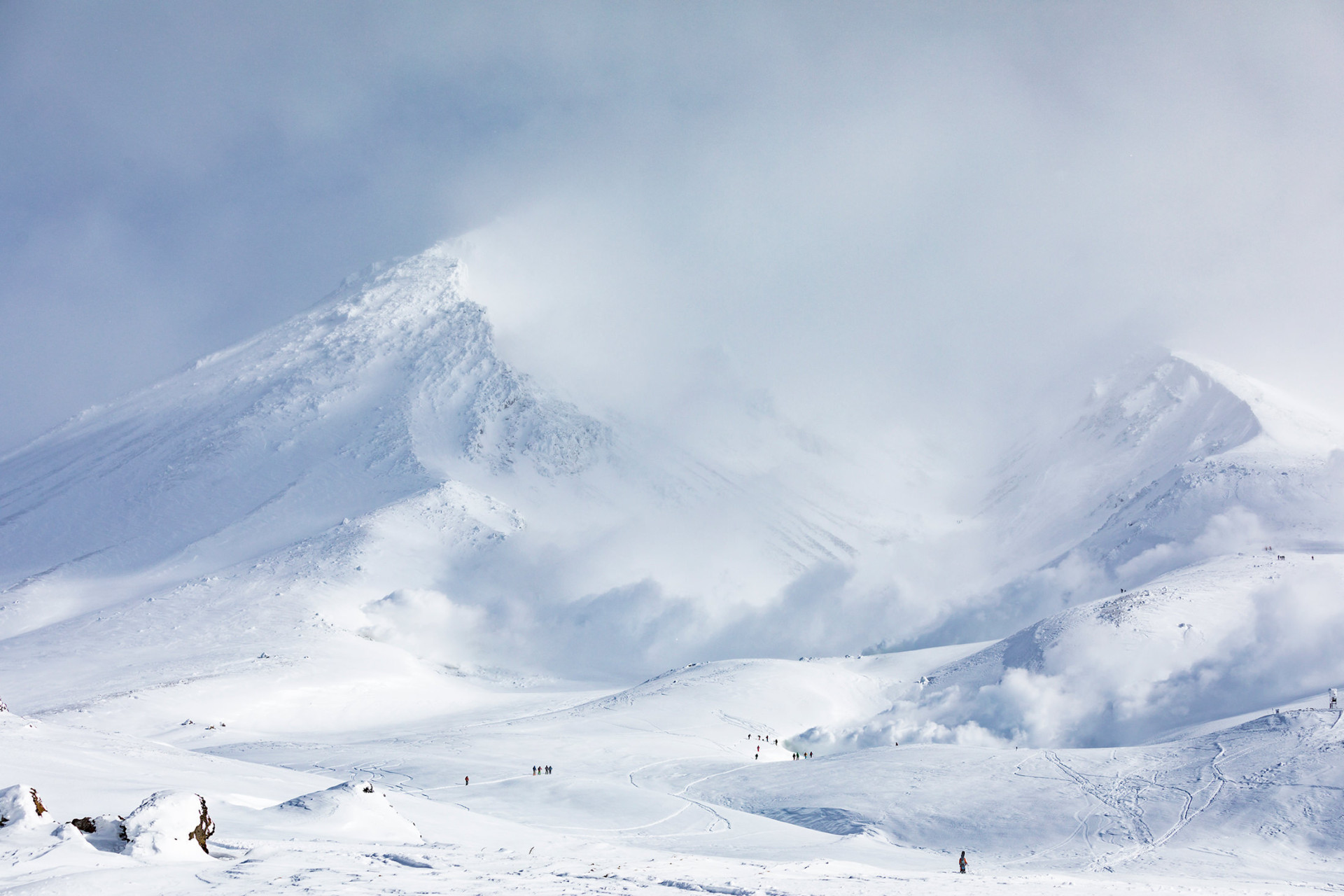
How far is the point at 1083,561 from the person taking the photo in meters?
120

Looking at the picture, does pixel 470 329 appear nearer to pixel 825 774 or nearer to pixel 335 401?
pixel 335 401

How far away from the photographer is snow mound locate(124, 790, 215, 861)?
645 inches

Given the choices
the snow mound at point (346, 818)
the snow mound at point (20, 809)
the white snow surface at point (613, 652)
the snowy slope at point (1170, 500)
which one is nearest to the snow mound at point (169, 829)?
the white snow surface at point (613, 652)

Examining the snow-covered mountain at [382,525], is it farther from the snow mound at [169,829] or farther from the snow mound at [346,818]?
the snow mound at [169,829]

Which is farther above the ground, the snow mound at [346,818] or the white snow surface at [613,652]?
the white snow surface at [613,652]

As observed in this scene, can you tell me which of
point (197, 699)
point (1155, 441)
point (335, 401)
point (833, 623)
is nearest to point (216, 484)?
point (335, 401)

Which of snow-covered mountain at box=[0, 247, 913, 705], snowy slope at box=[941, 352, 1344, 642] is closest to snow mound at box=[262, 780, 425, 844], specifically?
snow-covered mountain at box=[0, 247, 913, 705]

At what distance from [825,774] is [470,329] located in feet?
532

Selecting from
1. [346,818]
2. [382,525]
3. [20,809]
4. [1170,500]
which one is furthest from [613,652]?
[20,809]

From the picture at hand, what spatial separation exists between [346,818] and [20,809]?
7.66m

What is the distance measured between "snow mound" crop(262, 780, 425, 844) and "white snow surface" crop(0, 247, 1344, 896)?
5.0 inches

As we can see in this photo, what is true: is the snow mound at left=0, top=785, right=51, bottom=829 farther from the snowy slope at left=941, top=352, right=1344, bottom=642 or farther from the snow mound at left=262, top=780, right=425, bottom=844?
the snowy slope at left=941, top=352, right=1344, bottom=642

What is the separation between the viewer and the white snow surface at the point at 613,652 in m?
23.7

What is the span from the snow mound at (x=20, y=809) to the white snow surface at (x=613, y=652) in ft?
0.19
